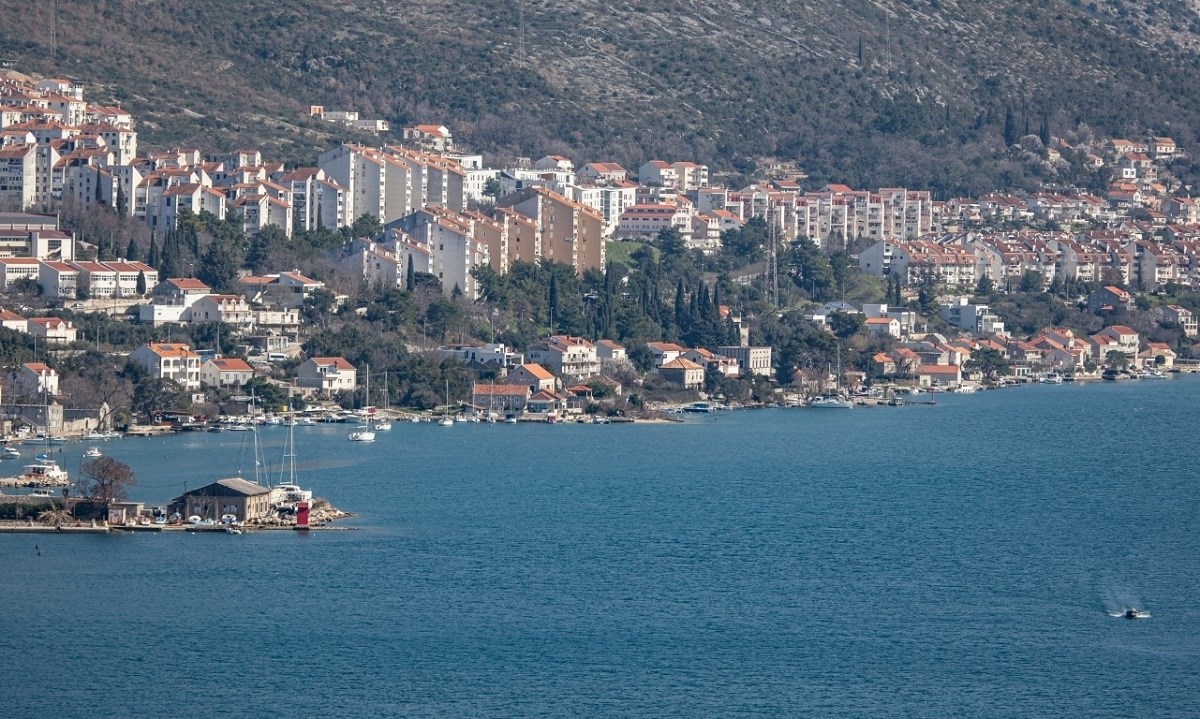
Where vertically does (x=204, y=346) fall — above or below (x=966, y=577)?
above

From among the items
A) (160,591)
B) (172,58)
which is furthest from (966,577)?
(172,58)

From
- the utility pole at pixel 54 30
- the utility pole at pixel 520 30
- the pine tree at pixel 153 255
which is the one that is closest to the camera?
the pine tree at pixel 153 255

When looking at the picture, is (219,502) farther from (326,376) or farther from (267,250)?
(267,250)

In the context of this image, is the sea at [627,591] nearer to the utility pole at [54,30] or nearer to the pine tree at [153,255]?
the pine tree at [153,255]

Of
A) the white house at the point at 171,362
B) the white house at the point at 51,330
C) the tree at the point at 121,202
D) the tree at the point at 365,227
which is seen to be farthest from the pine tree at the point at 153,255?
the white house at the point at 171,362

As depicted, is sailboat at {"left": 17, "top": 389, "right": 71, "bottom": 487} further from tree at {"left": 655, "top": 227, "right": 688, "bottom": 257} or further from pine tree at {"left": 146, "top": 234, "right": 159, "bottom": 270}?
tree at {"left": 655, "top": 227, "right": 688, "bottom": 257}

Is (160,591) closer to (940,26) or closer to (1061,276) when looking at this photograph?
(1061,276)
